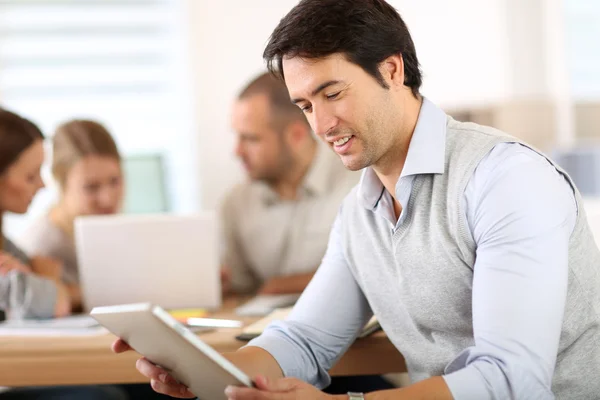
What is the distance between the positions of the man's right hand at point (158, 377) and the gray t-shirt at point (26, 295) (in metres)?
0.74

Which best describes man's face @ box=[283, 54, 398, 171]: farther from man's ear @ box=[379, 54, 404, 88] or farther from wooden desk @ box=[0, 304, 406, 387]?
wooden desk @ box=[0, 304, 406, 387]

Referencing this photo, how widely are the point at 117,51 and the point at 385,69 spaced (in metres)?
3.27

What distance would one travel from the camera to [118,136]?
445 cm

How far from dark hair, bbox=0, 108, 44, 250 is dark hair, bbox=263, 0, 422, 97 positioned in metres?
1.14

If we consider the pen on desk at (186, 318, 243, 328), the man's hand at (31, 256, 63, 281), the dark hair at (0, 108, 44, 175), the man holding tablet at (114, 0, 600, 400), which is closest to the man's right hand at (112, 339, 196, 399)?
the man holding tablet at (114, 0, 600, 400)

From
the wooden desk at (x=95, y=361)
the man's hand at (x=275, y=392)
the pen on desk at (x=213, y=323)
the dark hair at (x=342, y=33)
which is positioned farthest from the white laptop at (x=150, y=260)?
the man's hand at (x=275, y=392)

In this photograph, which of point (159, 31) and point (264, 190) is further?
point (159, 31)

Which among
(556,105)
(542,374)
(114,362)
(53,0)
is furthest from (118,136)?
(542,374)

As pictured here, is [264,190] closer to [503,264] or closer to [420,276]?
[420,276]

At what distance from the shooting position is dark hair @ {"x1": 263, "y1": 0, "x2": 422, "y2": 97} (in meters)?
1.38

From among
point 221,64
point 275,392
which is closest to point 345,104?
point 275,392

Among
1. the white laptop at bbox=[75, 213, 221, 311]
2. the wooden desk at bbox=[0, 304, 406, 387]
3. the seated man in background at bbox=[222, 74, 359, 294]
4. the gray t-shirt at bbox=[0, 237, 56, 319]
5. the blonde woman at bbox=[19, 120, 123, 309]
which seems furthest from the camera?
the seated man in background at bbox=[222, 74, 359, 294]

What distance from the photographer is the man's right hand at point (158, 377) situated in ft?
4.65

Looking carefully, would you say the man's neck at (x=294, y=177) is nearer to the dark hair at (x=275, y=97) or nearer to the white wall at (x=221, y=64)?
the dark hair at (x=275, y=97)
